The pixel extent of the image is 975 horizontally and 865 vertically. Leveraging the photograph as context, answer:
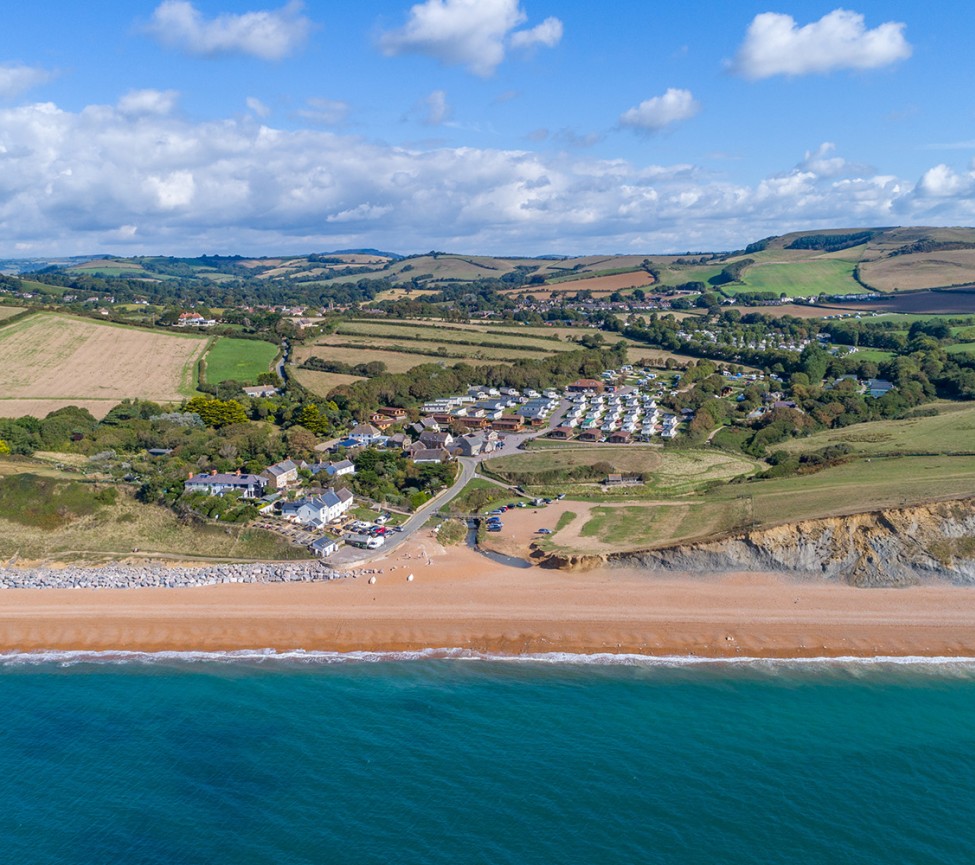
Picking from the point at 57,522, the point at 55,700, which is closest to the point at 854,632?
the point at 55,700

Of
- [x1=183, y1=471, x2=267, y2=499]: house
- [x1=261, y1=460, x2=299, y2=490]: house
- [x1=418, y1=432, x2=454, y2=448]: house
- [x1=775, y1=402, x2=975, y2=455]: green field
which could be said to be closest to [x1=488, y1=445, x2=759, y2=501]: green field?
[x1=418, y1=432, x2=454, y2=448]: house

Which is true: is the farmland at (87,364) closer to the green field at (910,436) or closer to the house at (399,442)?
the house at (399,442)

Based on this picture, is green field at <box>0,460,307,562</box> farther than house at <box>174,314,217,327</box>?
No

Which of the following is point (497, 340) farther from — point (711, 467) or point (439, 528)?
point (439, 528)

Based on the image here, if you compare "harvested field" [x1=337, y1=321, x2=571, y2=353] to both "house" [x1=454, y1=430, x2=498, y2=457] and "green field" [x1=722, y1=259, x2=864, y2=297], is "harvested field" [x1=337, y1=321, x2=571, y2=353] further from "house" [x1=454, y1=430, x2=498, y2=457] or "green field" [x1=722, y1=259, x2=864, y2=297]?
"green field" [x1=722, y1=259, x2=864, y2=297]

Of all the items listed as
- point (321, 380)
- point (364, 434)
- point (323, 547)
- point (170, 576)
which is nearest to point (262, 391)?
point (321, 380)

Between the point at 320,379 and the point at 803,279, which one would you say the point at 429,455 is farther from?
the point at 803,279

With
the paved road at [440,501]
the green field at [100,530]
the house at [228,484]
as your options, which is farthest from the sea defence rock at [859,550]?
the house at [228,484]
